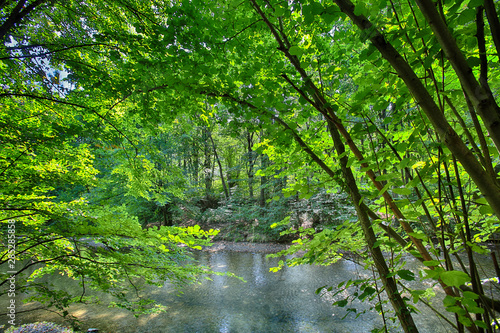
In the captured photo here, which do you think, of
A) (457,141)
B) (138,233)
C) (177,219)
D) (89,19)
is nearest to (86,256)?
(138,233)

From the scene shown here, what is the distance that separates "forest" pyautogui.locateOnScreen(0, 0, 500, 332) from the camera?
2.68ft

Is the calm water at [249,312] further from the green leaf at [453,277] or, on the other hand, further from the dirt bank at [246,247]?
the green leaf at [453,277]

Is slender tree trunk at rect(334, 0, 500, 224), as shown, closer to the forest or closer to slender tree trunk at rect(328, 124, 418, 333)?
the forest

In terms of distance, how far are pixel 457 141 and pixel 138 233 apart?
81.1 inches

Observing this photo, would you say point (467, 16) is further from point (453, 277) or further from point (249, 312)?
point (249, 312)

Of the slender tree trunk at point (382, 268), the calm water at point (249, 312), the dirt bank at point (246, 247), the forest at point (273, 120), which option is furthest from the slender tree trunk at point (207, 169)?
the slender tree trunk at point (382, 268)

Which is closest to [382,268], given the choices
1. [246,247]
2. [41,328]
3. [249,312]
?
[249,312]

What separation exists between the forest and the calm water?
261cm

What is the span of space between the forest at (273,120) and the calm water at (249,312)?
2.61m

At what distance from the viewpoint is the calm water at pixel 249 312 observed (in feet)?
14.6

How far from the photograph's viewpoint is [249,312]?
16.5 ft

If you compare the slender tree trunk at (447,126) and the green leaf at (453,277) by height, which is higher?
the slender tree trunk at (447,126)

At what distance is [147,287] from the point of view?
21.4 ft

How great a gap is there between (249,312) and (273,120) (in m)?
4.90
